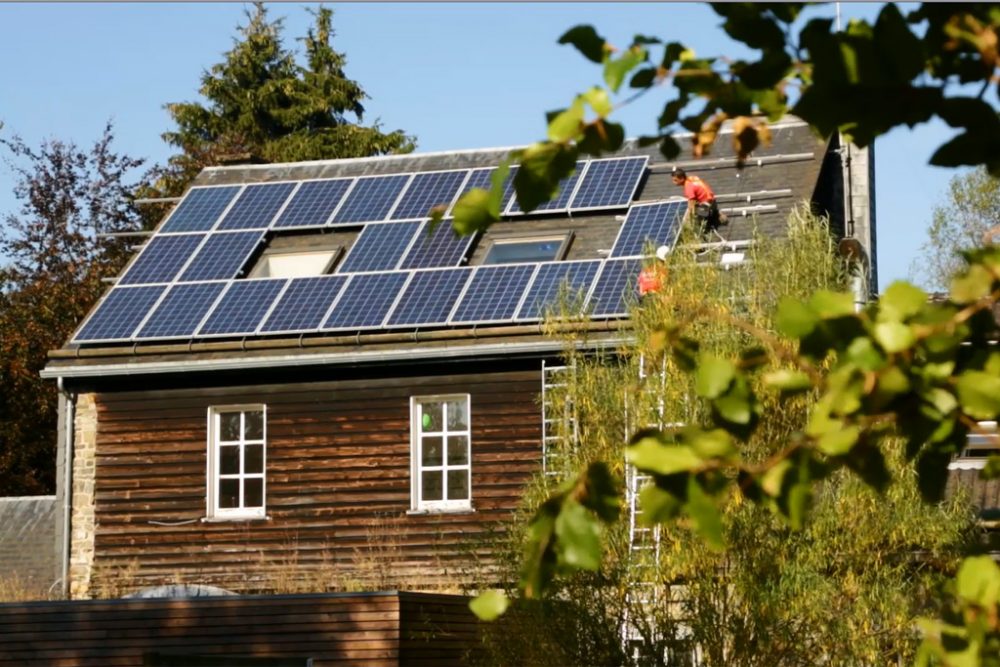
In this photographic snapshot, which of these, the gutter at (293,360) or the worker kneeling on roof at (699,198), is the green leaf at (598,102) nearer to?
the gutter at (293,360)

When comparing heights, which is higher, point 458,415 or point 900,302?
point 458,415

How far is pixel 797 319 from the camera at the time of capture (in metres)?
3.06

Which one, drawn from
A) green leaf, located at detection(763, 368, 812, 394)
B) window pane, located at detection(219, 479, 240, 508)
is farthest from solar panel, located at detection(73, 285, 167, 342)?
green leaf, located at detection(763, 368, 812, 394)

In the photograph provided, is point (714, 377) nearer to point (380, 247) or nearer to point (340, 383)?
point (340, 383)

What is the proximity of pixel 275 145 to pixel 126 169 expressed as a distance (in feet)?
26.2

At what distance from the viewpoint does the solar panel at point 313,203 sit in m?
23.4

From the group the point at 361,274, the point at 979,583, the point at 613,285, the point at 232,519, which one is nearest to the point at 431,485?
the point at 232,519

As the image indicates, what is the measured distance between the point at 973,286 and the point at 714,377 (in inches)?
19.3

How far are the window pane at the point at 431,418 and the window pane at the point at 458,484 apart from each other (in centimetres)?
60

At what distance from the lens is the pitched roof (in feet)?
67.1

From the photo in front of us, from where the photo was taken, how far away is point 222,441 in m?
21.7

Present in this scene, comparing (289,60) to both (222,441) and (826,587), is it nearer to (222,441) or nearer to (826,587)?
(222,441)

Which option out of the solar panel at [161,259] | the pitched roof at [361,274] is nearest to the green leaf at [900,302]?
the pitched roof at [361,274]

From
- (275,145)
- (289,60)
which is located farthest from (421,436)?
(289,60)
